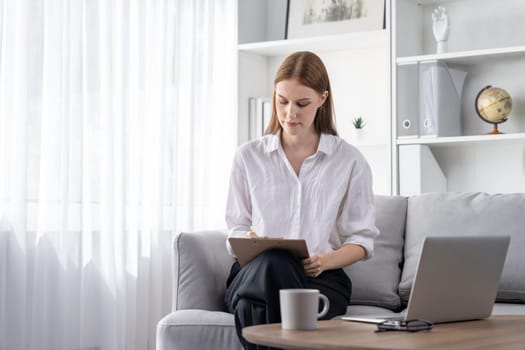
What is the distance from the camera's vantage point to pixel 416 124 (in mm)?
3594

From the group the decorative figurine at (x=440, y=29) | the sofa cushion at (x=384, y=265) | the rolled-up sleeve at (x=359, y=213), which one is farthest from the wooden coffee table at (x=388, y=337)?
the decorative figurine at (x=440, y=29)

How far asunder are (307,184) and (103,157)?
111cm

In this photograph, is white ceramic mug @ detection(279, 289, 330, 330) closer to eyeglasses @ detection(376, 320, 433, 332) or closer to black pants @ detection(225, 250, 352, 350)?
eyeglasses @ detection(376, 320, 433, 332)

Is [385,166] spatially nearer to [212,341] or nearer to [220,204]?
[220,204]

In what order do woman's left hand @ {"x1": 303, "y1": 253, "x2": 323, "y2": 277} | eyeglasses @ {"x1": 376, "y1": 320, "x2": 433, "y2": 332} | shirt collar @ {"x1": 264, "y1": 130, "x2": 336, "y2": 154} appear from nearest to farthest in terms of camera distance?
eyeglasses @ {"x1": 376, "y1": 320, "x2": 433, "y2": 332}, woman's left hand @ {"x1": 303, "y1": 253, "x2": 323, "y2": 277}, shirt collar @ {"x1": 264, "y1": 130, "x2": 336, "y2": 154}

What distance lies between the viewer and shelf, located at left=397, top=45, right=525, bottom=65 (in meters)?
3.44

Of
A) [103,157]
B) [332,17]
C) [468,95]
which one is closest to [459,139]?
[468,95]

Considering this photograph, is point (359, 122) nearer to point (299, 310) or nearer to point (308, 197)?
point (308, 197)

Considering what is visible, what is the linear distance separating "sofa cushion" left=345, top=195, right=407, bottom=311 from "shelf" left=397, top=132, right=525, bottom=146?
0.77 meters

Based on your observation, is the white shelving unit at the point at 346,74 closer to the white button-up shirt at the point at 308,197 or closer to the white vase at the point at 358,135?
the white vase at the point at 358,135

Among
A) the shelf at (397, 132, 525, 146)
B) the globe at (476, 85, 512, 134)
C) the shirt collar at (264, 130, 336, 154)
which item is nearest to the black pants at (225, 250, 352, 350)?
the shirt collar at (264, 130, 336, 154)

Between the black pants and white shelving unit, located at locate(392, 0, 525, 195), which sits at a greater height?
white shelving unit, located at locate(392, 0, 525, 195)

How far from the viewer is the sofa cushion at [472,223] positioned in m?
2.52

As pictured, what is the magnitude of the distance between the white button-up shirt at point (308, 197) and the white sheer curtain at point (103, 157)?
0.84 meters
